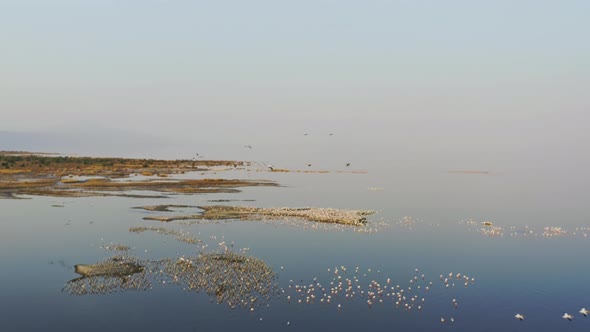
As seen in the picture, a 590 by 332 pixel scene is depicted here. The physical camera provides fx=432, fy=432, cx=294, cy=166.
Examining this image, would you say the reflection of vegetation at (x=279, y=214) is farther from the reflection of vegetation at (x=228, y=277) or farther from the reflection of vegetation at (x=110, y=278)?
the reflection of vegetation at (x=228, y=277)

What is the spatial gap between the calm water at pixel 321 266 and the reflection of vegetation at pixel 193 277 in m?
0.93

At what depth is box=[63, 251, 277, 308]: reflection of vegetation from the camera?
29686 millimetres

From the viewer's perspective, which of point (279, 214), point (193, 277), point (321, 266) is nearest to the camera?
point (193, 277)

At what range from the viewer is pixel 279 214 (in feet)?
202

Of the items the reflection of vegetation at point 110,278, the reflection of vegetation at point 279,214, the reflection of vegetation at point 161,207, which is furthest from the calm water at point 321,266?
the reflection of vegetation at point 279,214

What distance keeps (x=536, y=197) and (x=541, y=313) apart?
77668mm

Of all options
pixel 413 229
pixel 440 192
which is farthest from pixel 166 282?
pixel 440 192

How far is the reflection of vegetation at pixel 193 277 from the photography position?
29686 mm

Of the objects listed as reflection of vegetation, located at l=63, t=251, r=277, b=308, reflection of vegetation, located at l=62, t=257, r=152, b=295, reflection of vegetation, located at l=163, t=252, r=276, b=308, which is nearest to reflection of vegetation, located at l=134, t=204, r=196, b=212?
reflection of vegetation, located at l=63, t=251, r=277, b=308

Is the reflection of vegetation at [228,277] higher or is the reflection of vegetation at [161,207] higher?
the reflection of vegetation at [161,207]

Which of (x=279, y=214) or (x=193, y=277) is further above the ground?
(x=279, y=214)

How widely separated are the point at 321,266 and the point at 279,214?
2533 centimetres

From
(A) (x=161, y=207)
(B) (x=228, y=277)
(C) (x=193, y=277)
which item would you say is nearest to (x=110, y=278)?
(C) (x=193, y=277)

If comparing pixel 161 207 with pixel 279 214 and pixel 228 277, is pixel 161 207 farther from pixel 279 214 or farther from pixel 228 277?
pixel 228 277
